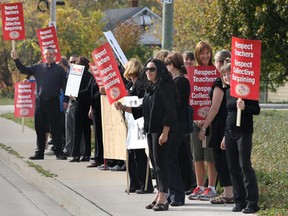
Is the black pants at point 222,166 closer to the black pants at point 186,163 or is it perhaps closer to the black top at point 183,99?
the black top at point 183,99

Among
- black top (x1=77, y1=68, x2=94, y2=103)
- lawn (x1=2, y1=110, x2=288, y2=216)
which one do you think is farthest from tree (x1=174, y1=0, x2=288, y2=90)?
black top (x1=77, y1=68, x2=94, y2=103)

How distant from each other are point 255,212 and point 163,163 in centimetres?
126

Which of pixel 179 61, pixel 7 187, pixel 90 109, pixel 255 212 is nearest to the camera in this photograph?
pixel 255 212

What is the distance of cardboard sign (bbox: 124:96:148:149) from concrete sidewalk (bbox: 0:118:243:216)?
2.17ft

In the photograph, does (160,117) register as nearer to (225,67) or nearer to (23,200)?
(225,67)

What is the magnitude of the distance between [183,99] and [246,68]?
1400mm

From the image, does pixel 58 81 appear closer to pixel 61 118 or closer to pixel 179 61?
pixel 61 118

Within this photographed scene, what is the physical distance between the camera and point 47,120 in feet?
58.2

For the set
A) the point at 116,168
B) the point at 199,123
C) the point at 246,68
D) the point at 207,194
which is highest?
the point at 246,68

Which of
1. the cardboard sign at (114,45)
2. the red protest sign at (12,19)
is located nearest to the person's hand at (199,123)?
the cardboard sign at (114,45)

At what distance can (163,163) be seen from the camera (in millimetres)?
11297

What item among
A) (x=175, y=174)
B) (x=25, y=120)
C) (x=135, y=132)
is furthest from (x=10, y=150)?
(x=25, y=120)

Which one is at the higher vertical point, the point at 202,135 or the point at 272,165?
the point at 202,135

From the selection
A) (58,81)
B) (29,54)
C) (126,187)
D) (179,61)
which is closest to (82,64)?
(58,81)
